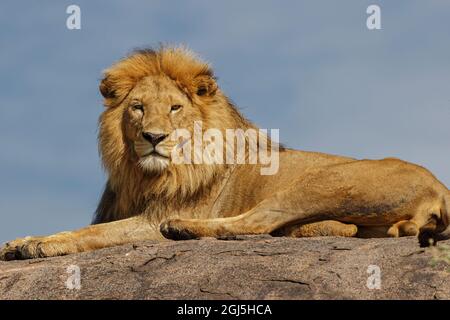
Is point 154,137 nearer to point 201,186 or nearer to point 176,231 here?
point 201,186

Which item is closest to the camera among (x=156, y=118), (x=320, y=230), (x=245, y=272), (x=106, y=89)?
(x=245, y=272)

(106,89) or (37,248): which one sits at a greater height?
(106,89)

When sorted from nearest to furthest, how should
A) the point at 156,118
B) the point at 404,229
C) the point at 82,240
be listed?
the point at 404,229 < the point at 82,240 < the point at 156,118

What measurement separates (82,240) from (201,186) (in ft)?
4.10

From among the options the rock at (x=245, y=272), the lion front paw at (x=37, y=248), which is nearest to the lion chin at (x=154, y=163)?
the lion front paw at (x=37, y=248)

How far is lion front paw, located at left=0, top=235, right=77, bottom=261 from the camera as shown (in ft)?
28.9

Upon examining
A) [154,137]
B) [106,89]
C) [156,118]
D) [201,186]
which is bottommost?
[201,186]

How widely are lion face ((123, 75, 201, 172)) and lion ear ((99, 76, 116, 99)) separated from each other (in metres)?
0.28

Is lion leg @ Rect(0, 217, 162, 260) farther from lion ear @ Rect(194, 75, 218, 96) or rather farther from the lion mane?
lion ear @ Rect(194, 75, 218, 96)

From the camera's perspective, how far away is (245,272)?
7129mm

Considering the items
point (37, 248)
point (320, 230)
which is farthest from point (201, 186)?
point (37, 248)

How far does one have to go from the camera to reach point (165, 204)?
9.48m
